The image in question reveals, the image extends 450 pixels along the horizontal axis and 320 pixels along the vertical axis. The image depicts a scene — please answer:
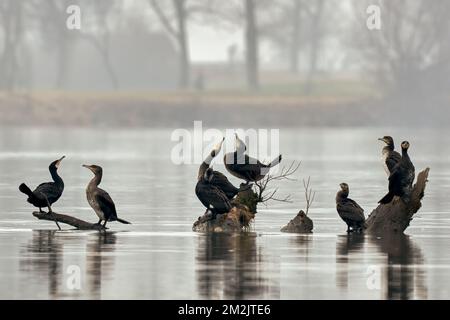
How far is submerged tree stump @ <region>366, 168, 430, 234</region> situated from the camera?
88.2 ft

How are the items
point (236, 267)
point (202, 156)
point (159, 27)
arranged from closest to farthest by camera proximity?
point (236, 267) < point (202, 156) < point (159, 27)

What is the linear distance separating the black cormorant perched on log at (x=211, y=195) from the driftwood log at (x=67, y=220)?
1.86 metres

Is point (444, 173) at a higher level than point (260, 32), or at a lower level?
lower

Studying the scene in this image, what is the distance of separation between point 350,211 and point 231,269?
5.62m

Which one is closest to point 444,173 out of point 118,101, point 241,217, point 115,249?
point 241,217

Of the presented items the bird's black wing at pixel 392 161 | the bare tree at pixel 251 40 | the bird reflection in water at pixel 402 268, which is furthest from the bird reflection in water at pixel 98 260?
the bare tree at pixel 251 40

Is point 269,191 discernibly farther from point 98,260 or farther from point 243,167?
point 98,260

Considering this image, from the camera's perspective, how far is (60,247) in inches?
952

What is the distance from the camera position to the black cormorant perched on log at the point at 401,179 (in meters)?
26.7

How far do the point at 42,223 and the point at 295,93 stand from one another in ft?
281

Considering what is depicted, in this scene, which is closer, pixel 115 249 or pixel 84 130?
pixel 115 249

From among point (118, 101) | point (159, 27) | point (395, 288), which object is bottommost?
point (395, 288)

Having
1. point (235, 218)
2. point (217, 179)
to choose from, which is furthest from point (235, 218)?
point (217, 179)

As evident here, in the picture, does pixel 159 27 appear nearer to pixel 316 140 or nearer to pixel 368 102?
pixel 368 102
